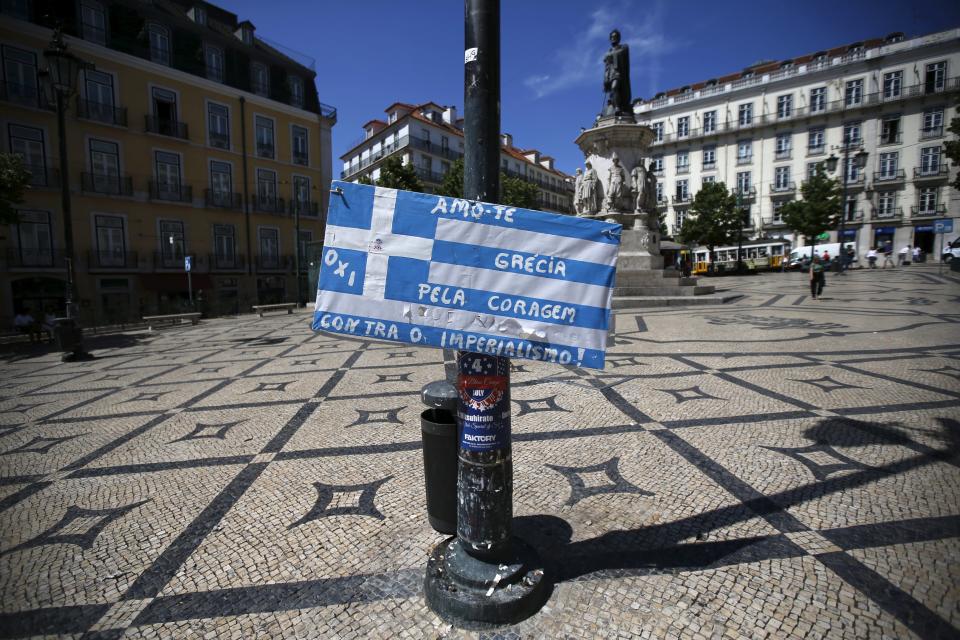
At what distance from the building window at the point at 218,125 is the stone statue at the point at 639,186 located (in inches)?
877

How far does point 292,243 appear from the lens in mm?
27031

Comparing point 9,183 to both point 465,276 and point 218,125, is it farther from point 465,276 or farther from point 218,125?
point 218,125

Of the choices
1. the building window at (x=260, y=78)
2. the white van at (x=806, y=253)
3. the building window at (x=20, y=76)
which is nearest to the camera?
the building window at (x=20, y=76)

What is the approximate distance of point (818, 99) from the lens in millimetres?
39812

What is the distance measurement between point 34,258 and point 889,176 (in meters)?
58.7

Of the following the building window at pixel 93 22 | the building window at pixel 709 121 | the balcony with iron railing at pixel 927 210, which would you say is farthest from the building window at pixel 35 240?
the balcony with iron railing at pixel 927 210

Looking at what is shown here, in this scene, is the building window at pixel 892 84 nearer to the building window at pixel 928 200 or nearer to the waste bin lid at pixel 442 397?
the building window at pixel 928 200

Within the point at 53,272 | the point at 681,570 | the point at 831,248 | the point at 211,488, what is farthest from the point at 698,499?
the point at 831,248

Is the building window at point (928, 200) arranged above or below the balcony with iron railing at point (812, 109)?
below

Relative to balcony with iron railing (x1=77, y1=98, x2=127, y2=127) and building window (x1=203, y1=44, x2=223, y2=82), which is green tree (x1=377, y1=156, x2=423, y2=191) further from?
balcony with iron railing (x1=77, y1=98, x2=127, y2=127)

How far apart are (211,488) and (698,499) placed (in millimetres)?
3303

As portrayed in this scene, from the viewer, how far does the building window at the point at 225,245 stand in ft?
79.4

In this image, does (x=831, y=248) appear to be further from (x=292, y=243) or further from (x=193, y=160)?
(x=193, y=160)

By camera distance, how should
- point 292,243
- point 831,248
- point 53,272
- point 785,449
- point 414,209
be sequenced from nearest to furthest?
point 414,209 < point 785,449 < point 53,272 < point 292,243 < point 831,248
